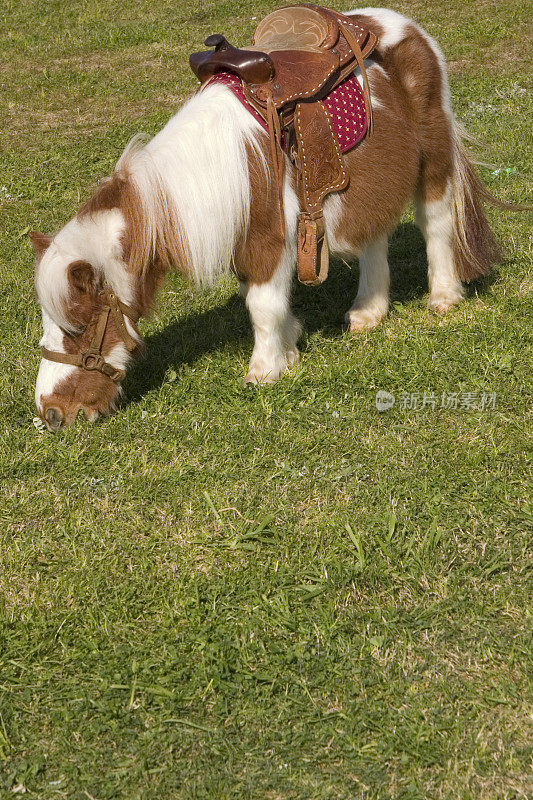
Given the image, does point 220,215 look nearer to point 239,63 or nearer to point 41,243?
point 239,63

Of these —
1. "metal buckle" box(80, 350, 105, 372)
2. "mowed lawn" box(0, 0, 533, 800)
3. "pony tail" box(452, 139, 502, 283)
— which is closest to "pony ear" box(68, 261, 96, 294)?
"metal buckle" box(80, 350, 105, 372)

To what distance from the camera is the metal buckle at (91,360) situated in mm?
4152

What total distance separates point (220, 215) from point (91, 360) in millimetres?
874

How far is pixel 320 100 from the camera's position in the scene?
171 inches

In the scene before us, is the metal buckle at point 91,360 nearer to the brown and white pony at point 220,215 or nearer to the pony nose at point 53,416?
the brown and white pony at point 220,215

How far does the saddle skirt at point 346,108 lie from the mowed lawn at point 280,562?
112cm

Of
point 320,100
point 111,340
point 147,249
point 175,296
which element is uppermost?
point 320,100

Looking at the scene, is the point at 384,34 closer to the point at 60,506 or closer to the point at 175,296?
the point at 175,296

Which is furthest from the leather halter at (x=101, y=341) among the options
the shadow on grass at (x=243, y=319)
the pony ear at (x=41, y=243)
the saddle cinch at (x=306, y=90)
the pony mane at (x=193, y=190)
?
the saddle cinch at (x=306, y=90)

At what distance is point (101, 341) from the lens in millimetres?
4160

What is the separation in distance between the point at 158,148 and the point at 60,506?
1.65 metres

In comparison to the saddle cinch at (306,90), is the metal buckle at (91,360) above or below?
below

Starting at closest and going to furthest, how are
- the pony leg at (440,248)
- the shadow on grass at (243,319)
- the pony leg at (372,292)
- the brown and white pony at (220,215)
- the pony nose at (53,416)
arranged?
1. the brown and white pony at (220,215)
2. the pony nose at (53,416)
3. the shadow on grass at (243,319)
4. the pony leg at (440,248)
5. the pony leg at (372,292)

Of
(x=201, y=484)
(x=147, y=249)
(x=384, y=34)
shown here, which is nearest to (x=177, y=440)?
(x=201, y=484)
